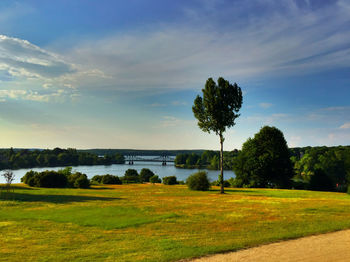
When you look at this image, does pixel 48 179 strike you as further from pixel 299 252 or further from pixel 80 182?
pixel 299 252

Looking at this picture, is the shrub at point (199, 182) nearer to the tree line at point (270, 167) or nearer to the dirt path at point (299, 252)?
the tree line at point (270, 167)

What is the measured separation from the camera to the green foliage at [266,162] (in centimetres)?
4903

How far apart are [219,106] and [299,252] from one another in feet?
91.9

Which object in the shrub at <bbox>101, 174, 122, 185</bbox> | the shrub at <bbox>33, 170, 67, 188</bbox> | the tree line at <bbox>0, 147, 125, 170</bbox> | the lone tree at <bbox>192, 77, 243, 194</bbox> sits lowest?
the shrub at <bbox>101, 174, 122, 185</bbox>

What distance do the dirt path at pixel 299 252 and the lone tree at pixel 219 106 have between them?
24.7 metres

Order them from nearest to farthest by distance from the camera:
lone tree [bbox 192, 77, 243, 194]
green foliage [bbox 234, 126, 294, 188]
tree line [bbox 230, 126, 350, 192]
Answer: lone tree [bbox 192, 77, 243, 194] < tree line [bbox 230, 126, 350, 192] < green foliage [bbox 234, 126, 294, 188]

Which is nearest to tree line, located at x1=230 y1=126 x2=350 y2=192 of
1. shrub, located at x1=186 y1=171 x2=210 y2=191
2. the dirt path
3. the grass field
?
shrub, located at x1=186 y1=171 x2=210 y2=191

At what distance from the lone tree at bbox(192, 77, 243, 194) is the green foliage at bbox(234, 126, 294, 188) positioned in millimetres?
15337

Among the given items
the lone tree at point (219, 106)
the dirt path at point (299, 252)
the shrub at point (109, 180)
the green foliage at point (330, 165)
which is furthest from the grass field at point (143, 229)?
the green foliage at point (330, 165)

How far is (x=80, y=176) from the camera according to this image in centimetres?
4316

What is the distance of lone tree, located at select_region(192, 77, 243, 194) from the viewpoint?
37.0 meters

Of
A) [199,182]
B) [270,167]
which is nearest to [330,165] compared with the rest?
[270,167]

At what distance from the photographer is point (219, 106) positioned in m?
37.1

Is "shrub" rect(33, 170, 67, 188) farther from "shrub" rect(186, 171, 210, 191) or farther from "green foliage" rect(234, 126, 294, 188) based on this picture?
"green foliage" rect(234, 126, 294, 188)
